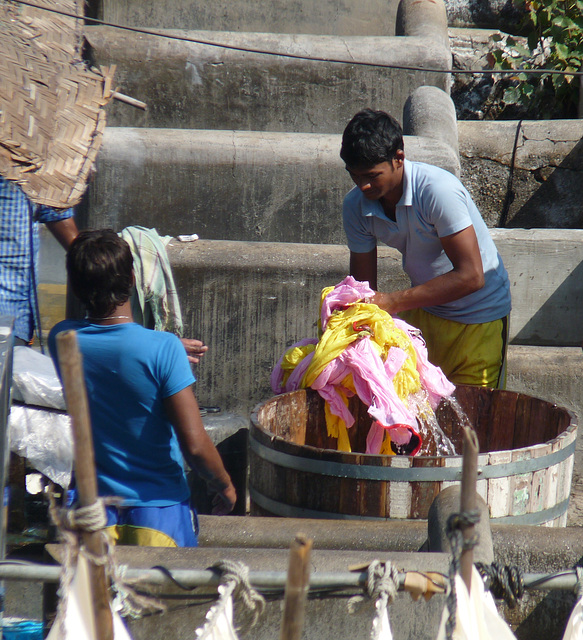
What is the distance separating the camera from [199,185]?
475cm

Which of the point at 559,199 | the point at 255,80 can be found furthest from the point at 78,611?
the point at 559,199

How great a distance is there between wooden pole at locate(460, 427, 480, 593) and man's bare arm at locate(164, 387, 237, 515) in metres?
1.20

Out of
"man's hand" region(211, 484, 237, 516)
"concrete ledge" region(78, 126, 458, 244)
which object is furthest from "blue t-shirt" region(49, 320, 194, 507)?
"concrete ledge" region(78, 126, 458, 244)

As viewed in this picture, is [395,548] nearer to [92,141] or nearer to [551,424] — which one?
[551,424]

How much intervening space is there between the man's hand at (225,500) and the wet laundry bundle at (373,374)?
2.02 feet

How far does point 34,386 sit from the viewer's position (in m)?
3.28

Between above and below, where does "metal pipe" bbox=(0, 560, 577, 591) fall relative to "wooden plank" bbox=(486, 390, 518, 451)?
above

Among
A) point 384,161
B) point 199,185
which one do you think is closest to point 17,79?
point 199,185

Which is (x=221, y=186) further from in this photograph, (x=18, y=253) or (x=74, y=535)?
(x=74, y=535)

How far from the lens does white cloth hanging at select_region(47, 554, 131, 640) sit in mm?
1164

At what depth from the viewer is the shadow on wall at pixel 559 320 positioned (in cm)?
458

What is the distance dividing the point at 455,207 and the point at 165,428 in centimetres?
146

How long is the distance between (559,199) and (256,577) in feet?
19.2

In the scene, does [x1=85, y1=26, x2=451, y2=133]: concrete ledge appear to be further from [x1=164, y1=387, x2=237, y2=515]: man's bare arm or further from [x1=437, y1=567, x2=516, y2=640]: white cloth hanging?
Result: [x1=437, y1=567, x2=516, y2=640]: white cloth hanging
